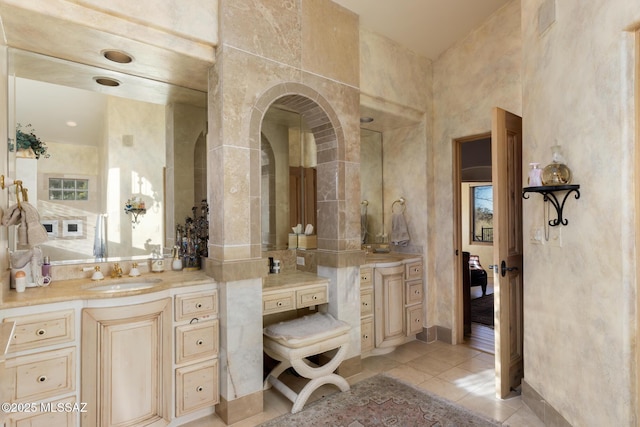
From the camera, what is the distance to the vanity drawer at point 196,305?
2.30 metres

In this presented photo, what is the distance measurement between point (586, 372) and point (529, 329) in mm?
588

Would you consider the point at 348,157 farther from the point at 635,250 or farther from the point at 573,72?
the point at 635,250

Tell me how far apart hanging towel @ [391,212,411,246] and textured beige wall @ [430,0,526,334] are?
11.4 inches

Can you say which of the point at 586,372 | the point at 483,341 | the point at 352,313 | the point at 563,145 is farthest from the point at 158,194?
the point at 483,341

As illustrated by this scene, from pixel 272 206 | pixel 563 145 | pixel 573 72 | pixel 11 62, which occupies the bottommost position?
pixel 272 206

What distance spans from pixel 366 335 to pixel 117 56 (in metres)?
3.01

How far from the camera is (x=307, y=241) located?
3.47m

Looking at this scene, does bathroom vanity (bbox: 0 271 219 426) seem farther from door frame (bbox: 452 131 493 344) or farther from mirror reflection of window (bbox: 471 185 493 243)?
mirror reflection of window (bbox: 471 185 493 243)

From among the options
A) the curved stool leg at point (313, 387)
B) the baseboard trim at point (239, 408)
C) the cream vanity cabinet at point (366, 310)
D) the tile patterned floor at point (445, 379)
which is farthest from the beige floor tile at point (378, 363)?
the baseboard trim at point (239, 408)

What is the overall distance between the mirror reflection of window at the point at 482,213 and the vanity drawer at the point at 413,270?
412cm

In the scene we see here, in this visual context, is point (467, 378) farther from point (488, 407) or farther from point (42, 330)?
point (42, 330)

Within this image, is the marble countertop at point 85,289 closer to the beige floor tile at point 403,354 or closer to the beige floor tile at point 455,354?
the beige floor tile at point 403,354

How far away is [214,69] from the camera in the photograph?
249 centimetres

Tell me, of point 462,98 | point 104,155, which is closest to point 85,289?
point 104,155
